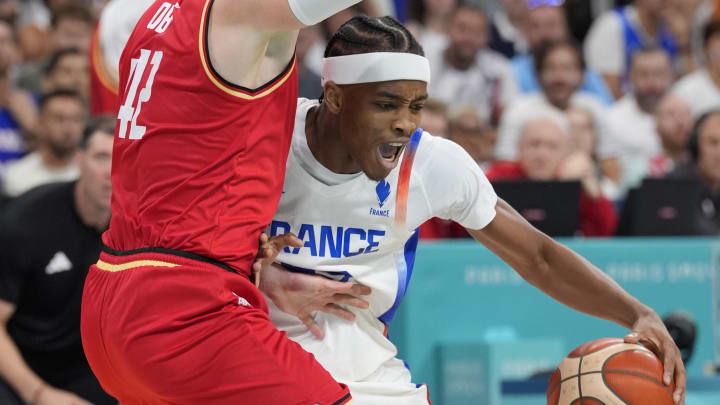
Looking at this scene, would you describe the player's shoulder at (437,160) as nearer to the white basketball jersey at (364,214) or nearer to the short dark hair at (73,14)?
the white basketball jersey at (364,214)

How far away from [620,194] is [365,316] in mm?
4653

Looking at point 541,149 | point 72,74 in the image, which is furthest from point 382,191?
point 72,74

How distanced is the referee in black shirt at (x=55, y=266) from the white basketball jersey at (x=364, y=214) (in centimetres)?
197

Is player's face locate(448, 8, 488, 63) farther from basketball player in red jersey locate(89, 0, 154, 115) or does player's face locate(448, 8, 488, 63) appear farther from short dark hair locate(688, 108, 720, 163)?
basketball player in red jersey locate(89, 0, 154, 115)

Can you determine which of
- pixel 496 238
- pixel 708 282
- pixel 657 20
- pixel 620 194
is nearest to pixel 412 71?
pixel 496 238

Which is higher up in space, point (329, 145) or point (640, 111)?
point (329, 145)

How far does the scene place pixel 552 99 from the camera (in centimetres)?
788

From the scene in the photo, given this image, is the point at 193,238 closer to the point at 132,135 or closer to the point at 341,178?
the point at 132,135

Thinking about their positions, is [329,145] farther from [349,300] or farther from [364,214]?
[349,300]

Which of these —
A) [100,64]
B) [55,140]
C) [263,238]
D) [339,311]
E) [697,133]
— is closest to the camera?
[263,238]

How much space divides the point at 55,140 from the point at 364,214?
4.17 m

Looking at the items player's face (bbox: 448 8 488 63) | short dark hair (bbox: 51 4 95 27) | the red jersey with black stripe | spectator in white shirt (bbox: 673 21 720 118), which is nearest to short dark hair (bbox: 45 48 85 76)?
short dark hair (bbox: 51 4 95 27)

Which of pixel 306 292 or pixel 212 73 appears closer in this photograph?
pixel 212 73

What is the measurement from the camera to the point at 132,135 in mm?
2793
